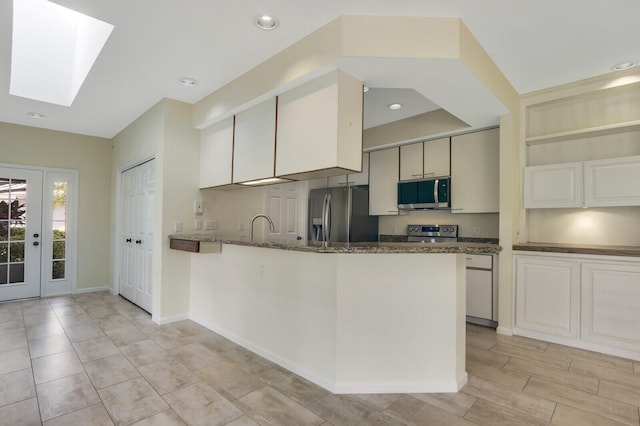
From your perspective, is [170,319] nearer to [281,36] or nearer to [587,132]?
[281,36]

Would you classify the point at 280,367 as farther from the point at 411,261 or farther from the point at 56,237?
the point at 56,237

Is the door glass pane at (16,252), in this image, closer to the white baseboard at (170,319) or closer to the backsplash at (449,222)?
the white baseboard at (170,319)

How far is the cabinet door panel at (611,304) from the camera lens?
286 centimetres

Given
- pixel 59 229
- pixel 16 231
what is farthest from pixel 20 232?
pixel 59 229

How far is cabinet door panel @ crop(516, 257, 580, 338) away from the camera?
3143mm

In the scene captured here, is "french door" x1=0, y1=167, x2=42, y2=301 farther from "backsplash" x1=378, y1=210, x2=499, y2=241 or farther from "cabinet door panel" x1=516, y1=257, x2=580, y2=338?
"cabinet door panel" x1=516, y1=257, x2=580, y2=338

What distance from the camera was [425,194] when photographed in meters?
4.26

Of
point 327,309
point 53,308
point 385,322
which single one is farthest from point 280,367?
point 53,308

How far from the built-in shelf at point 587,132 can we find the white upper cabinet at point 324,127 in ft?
7.42

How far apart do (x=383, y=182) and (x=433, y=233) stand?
982 millimetres

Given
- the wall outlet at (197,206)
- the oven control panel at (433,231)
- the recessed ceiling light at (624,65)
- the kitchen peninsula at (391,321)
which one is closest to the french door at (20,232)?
the wall outlet at (197,206)

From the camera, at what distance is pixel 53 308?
14.2ft

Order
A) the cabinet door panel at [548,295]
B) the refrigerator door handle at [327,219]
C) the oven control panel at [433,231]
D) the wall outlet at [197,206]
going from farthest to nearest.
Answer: the refrigerator door handle at [327,219]
the oven control panel at [433,231]
the wall outlet at [197,206]
the cabinet door panel at [548,295]

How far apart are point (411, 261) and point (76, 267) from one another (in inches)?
208
